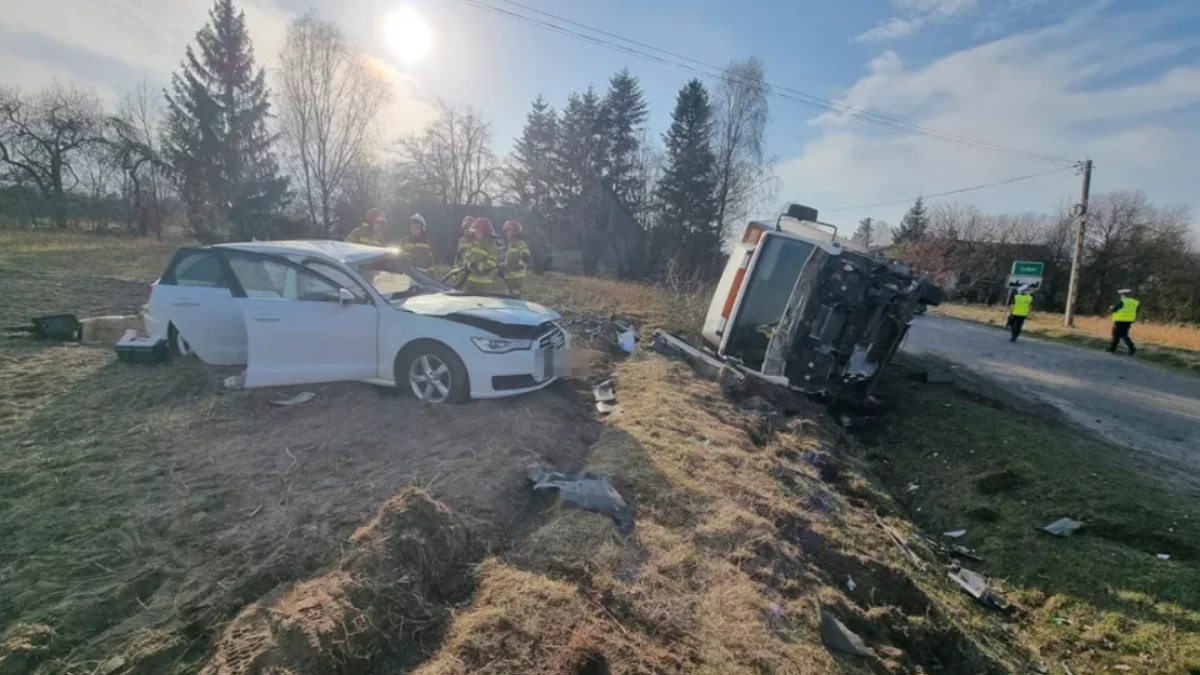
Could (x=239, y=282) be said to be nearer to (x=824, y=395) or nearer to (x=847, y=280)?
(x=847, y=280)

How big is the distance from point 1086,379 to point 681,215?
24768mm

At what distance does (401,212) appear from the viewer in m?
34.9

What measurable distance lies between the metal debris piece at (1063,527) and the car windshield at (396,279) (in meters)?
6.02

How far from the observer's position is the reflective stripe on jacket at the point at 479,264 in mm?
7137

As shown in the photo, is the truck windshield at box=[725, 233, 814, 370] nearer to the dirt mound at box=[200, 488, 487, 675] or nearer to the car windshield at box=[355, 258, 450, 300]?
the car windshield at box=[355, 258, 450, 300]

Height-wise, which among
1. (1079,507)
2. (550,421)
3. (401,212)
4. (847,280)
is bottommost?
(1079,507)

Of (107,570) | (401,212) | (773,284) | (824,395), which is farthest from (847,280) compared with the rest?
(401,212)

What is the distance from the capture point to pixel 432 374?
5004 mm

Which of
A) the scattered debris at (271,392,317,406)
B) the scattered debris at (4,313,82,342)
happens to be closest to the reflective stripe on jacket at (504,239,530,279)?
the scattered debris at (271,392,317,406)

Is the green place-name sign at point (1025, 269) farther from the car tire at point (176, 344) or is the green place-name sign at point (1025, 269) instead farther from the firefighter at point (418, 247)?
the car tire at point (176, 344)

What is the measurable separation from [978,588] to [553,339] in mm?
3962

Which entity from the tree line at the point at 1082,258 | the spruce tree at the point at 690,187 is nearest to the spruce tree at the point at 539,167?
the spruce tree at the point at 690,187

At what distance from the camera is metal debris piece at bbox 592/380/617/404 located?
575cm

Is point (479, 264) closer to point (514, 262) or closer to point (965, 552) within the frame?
point (514, 262)
